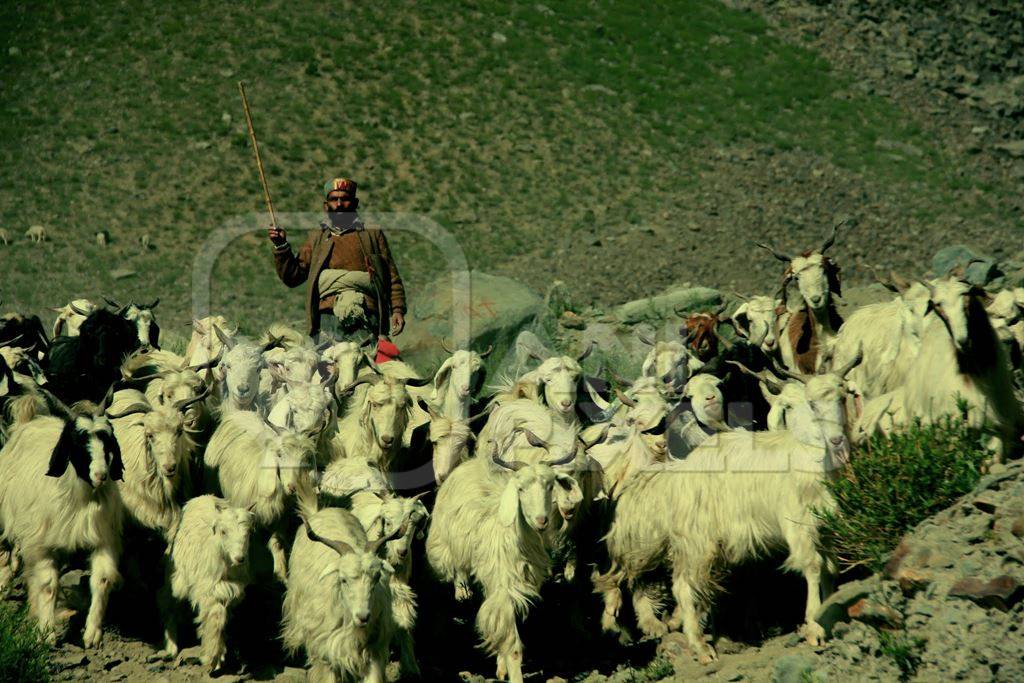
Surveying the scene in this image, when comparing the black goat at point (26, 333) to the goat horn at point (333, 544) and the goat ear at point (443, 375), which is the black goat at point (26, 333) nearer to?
the goat ear at point (443, 375)

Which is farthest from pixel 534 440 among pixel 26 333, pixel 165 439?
pixel 26 333

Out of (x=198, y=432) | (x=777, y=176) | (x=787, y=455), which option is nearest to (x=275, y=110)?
(x=777, y=176)

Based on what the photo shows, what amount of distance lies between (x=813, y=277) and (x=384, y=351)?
14.5ft

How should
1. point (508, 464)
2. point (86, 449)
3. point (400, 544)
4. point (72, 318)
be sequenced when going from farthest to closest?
point (72, 318), point (86, 449), point (508, 464), point (400, 544)

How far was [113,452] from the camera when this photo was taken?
10.4m

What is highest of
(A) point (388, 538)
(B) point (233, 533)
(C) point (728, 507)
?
(A) point (388, 538)

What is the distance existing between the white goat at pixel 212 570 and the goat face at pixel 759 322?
5999mm

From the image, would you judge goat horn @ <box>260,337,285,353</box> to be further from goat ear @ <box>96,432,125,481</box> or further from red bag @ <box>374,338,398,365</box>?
goat ear @ <box>96,432,125,481</box>

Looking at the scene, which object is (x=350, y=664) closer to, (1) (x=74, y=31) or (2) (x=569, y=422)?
(2) (x=569, y=422)

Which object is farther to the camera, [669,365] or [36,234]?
[36,234]

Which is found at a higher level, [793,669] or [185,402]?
[185,402]

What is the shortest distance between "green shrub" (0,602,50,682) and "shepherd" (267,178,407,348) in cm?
445

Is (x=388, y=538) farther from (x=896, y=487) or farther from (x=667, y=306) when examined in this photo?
(x=667, y=306)

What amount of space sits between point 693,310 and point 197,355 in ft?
23.8
